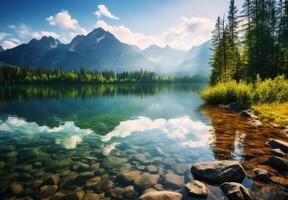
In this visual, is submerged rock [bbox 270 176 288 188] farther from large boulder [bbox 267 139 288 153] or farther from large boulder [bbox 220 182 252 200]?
large boulder [bbox 267 139 288 153]

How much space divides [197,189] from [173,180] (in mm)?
1539

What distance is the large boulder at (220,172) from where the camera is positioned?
353 inches

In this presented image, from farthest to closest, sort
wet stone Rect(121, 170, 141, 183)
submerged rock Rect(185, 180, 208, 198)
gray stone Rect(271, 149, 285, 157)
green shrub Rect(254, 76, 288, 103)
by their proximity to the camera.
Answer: green shrub Rect(254, 76, 288, 103) < gray stone Rect(271, 149, 285, 157) < wet stone Rect(121, 170, 141, 183) < submerged rock Rect(185, 180, 208, 198)

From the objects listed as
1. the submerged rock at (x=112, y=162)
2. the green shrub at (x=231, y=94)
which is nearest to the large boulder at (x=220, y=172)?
the submerged rock at (x=112, y=162)

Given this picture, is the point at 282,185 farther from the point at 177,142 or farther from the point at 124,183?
the point at 177,142

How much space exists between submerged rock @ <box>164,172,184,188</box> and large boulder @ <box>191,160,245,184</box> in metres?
0.71

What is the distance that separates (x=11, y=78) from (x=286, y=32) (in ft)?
539

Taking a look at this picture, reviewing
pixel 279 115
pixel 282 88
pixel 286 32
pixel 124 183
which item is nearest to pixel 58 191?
pixel 124 183

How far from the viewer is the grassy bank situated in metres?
21.0

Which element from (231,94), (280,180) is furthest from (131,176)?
(231,94)

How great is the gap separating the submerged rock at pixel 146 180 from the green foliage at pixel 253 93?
21864 mm

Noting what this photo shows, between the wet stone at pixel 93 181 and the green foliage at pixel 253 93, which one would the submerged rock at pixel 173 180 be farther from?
the green foliage at pixel 253 93

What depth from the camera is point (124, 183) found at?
9.24 m

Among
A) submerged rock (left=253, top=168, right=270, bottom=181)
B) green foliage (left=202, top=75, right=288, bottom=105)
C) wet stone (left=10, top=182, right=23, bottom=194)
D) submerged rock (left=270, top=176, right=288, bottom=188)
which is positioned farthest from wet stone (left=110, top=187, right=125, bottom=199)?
green foliage (left=202, top=75, right=288, bottom=105)
